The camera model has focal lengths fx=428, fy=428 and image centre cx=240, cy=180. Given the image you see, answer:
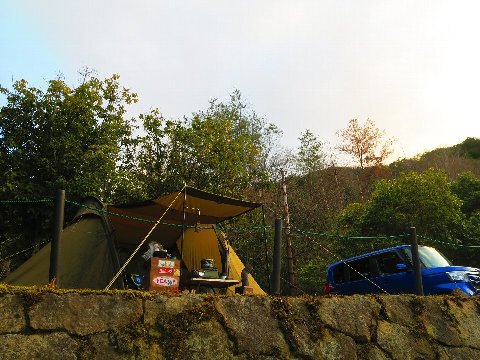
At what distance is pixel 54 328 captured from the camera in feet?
10.4

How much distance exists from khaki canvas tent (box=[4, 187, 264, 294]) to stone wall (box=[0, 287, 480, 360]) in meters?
3.73

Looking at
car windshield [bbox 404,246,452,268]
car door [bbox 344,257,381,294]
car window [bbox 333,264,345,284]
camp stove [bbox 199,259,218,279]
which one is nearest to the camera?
camp stove [bbox 199,259,218,279]

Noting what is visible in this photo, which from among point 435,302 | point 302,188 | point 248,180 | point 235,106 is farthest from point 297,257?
point 435,302

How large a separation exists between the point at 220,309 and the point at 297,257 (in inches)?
870

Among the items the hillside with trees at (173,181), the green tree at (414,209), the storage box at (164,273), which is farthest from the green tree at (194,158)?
the storage box at (164,273)

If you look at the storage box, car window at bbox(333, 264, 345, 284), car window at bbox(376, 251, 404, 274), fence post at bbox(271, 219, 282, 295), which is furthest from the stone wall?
car window at bbox(333, 264, 345, 284)

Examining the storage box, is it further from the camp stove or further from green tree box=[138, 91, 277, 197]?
green tree box=[138, 91, 277, 197]

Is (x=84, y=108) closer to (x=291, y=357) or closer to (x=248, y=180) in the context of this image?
(x=248, y=180)

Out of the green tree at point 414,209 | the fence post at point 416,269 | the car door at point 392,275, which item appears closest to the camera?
the fence post at point 416,269

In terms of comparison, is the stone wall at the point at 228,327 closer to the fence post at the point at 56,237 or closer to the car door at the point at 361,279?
the fence post at the point at 56,237

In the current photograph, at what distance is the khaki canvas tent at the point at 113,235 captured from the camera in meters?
8.22

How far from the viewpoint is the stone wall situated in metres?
3.15

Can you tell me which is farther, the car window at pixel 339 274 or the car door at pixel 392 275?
the car window at pixel 339 274

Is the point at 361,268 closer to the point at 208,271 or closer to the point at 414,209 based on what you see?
the point at 208,271
